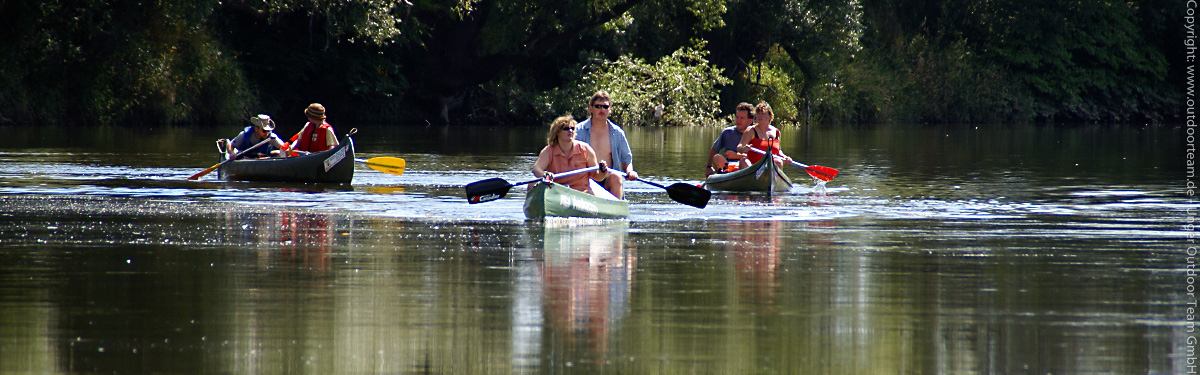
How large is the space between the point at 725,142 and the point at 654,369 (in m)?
10.9

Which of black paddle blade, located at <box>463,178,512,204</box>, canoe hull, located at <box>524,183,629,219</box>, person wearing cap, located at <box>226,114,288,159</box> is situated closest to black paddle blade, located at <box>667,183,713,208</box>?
canoe hull, located at <box>524,183,629,219</box>

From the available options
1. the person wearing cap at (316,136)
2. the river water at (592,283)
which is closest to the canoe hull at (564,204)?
the river water at (592,283)

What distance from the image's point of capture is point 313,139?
54.8 feet

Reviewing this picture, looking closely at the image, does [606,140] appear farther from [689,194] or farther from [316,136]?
[316,136]

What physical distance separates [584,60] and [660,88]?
97.1 inches

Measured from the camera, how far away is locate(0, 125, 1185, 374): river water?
5.32m

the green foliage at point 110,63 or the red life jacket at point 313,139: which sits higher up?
the green foliage at point 110,63

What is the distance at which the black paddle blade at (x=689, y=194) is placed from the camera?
1199 centimetres

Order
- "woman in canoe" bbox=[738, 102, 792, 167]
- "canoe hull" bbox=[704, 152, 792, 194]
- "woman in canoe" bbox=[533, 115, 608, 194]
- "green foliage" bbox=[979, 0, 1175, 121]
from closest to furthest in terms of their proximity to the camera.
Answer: "woman in canoe" bbox=[533, 115, 608, 194] < "canoe hull" bbox=[704, 152, 792, 194] < "woman in canoe" bbox=[738, 102, 792, 167] < "green foliage" bbox=[979, 0, 1175, 121]

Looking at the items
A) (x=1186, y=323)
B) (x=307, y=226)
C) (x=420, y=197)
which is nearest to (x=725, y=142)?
(x=420, y=197)

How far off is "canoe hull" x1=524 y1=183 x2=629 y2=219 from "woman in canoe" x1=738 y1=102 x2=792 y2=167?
4434 millimetres

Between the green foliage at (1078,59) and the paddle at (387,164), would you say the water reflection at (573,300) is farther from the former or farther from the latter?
the green foliage at (1078,59)

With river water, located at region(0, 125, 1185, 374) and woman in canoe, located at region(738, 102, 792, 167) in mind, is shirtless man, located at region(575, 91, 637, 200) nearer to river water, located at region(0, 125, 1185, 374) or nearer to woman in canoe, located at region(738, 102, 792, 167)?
river water, located at region(0, 125, 1185, 374)

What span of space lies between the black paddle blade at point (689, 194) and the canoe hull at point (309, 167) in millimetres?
4988
